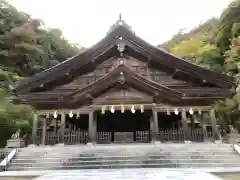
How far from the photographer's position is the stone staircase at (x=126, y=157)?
10.0 meters

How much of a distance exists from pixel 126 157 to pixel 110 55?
8.41m

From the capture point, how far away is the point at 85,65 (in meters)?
16.3

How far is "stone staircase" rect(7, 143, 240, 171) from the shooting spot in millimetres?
10023

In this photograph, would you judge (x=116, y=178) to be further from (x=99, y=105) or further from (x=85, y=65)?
(x=85, y=65)

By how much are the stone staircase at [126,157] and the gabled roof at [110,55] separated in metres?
4.73

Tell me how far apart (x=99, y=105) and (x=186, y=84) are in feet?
20.0

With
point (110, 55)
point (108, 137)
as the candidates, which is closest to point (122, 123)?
point (108, 137)

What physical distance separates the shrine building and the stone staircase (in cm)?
211

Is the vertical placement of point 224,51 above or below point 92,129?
above

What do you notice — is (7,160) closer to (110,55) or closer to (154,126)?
(154,126)

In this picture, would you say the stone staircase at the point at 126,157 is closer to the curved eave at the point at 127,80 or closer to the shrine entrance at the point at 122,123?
the curved eave at the point at 127,80

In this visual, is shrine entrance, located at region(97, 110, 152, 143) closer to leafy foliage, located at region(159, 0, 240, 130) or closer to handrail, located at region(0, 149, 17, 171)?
handrail, located at region(0, 149, 17, 171)

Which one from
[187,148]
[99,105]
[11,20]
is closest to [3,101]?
[99,105]

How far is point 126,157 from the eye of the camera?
10.6 meters
